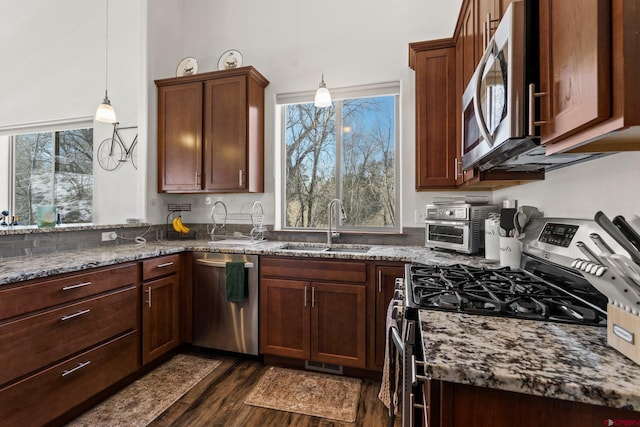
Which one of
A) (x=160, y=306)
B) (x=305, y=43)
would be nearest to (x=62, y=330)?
(x=160, y=306)

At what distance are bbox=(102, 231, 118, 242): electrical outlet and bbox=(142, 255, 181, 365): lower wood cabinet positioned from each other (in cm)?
62

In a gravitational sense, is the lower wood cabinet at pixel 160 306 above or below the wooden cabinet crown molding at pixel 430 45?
below

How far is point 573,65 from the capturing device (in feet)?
2.40

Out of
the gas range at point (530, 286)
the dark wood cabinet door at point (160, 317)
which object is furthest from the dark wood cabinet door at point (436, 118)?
the dark wood cabinet door at point (160, 317)

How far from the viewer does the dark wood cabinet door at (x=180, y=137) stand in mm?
2895

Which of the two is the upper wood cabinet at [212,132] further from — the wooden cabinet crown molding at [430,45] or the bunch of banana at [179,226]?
the wooden cabinet crown molding at [430,45]

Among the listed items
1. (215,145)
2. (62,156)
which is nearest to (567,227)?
(215,145)

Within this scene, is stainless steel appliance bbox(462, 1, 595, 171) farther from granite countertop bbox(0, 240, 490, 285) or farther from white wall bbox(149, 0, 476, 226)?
white wall bbox(149, 0, 476, 226)

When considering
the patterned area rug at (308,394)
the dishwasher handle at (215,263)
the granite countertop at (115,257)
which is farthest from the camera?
the dishwasher handle at (215,263)

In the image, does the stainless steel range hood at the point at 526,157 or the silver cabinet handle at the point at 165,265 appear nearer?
the stainless steel range hood at the point at 526,157

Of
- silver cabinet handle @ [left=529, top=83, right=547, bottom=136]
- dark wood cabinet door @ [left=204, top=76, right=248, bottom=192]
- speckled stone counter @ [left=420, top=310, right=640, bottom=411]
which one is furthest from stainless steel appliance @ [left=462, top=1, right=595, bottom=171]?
dark wood cabinet door @ [left=204, top=76, right=248, bottom=192]

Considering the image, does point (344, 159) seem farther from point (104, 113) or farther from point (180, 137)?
point (104, 113)

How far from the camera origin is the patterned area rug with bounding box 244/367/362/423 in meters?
1.83

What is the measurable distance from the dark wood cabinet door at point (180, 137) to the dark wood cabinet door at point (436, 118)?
1999 millimetres
